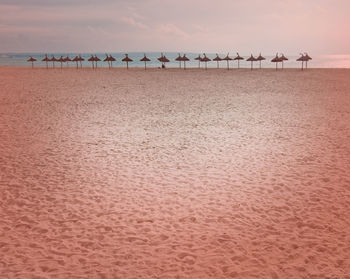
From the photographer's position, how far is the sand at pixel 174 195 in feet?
17.5

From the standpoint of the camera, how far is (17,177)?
877 centimetres

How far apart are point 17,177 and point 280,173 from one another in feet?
24.2

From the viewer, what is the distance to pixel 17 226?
21.0 feet

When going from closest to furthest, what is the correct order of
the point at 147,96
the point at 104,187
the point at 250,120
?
the point at 104,187
the point at 250,120
the point at 147,96

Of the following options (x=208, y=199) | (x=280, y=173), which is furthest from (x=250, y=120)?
(x=208, y=199)

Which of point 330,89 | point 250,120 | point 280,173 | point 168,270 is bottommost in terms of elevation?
point 168,270

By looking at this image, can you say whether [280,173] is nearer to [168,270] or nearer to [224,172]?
[224,172]

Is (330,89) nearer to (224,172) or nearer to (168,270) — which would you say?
(224,172)

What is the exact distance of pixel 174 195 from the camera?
305 inches

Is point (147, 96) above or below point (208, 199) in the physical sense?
above

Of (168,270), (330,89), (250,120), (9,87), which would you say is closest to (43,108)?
(9,87)

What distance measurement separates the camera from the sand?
5328 mm

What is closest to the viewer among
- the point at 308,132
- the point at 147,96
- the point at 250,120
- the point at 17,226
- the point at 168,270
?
the point at 168,270

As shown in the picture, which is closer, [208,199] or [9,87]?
[208,199]
